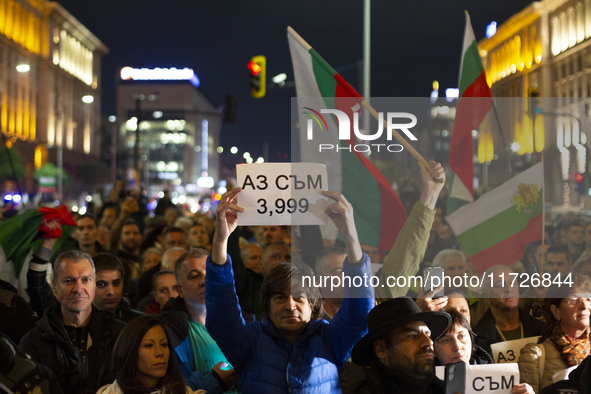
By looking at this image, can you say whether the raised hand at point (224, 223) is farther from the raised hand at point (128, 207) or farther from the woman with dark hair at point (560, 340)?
the raised hand at point (128, 207)

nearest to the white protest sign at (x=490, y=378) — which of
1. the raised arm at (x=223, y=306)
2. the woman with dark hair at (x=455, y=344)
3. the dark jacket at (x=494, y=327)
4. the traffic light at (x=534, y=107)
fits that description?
the woman with dark hair at (x=455, y=344)

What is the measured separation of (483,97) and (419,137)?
25.7 inches

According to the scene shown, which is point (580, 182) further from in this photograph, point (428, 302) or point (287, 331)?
point (287, 331)

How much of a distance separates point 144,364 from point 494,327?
2575 mm

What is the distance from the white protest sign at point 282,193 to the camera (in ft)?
12.7

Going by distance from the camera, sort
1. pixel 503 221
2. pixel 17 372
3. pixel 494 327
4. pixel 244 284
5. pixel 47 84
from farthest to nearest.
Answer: pixel 47 84, pixel 244 284, pixel 494 327, pixel 503 221, pixel 17 372

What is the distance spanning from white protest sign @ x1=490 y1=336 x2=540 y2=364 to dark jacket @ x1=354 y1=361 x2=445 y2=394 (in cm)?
102

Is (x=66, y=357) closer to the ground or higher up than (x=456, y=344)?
closer to the ground

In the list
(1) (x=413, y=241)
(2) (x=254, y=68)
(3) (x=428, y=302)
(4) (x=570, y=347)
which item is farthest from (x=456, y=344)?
(2) (x=254, y=68)

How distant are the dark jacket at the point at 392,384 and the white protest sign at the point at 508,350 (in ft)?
3.34

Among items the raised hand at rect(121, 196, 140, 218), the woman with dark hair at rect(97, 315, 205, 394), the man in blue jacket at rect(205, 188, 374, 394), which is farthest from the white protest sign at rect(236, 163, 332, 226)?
the raised hand at rect(121, 196, 140, 218)

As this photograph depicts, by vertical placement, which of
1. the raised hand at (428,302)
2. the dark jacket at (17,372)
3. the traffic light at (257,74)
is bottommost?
the dark jacket at (17,372)

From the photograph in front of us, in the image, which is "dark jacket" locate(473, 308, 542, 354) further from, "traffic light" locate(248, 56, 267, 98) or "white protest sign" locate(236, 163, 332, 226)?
"traffic light" locate(248, 56, 267, 98)

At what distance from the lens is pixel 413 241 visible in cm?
391
